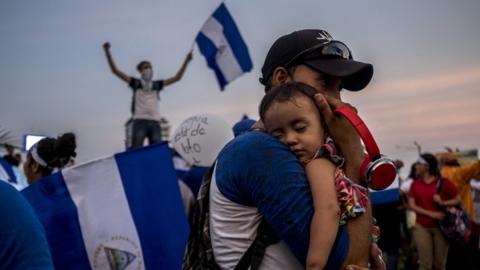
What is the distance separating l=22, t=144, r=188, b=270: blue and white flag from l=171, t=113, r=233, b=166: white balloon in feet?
3.96

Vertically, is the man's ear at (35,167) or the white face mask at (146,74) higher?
the white face mask at (146,74)

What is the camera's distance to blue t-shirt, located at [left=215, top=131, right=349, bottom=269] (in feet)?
5.81

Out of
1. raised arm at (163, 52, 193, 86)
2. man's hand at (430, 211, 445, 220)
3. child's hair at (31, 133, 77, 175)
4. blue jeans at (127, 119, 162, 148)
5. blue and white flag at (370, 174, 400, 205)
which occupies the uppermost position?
raised arm at (163, 52, 193, 86)

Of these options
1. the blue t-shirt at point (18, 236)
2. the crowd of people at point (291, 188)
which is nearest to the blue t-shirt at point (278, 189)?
the crowd of people at point (291, 188)

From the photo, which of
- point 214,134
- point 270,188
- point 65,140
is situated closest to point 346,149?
point 270,188

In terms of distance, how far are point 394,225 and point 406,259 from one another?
203 centimetres

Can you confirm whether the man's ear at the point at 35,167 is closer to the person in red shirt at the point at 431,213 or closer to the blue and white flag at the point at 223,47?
the blue and white flag at the point at 223,47

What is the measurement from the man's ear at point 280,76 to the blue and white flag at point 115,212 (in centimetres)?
229

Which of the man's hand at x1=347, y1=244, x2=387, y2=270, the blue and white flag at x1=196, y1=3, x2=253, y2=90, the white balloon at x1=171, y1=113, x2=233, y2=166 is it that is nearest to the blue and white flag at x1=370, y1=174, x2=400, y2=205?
the blue and white flag at x1=196, y1=3, x2=253, y2=90

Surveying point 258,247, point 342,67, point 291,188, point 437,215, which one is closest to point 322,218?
point 291,188

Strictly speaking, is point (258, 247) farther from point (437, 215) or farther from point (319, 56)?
point (437, 215)

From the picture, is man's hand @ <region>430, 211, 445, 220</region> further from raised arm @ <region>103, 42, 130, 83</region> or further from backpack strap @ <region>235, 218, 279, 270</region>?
backpack strap @ <region>235, 218, 279, 270</region>

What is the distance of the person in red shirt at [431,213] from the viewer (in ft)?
29.7

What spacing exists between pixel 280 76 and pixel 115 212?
7.77 ft
